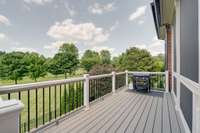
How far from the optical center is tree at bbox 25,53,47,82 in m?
27.9

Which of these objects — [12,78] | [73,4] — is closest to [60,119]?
[12,78]

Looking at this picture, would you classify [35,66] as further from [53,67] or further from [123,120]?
[123,120]

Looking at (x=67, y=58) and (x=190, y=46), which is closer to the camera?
(x=190, y=46)

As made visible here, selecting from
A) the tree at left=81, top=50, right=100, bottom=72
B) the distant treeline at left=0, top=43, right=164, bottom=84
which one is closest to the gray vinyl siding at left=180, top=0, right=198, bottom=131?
the distant treeline at left=0, top=43, right=164, bottom=84

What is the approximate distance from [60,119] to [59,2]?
30.3 metres

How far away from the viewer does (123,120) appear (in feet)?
10.6

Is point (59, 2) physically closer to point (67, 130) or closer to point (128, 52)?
point (128, 52)

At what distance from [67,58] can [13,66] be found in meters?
12.7

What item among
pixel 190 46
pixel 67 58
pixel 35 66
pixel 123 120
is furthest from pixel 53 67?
pixel 190 46

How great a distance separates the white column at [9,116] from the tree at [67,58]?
3344cm

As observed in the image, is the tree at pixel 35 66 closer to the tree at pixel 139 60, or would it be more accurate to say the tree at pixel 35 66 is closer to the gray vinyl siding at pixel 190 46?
the tree at pixel 139 60

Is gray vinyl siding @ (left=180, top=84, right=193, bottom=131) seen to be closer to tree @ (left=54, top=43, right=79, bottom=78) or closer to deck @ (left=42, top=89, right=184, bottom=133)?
deck @ (left=42, top=89, right=184, bottom=133)

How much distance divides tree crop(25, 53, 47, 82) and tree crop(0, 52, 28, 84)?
952 mm

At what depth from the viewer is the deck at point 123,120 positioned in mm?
2758
